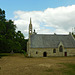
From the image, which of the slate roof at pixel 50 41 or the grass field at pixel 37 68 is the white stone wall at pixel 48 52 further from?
the grass field at pixel 37 68

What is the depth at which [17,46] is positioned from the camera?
3506 cm

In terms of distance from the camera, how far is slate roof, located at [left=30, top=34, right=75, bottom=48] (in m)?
36.2

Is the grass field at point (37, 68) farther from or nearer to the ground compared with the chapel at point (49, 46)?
nearer to the ground

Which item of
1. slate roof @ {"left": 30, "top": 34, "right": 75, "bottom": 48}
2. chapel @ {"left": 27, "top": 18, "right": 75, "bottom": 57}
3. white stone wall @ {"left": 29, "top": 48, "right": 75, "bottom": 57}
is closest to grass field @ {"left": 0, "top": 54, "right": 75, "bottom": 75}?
white stone wall @ {"left": 29, "top": 48, "right": 75, "bottom": 57}

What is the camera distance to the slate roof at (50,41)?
3619cm

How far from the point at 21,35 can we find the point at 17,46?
4767mm

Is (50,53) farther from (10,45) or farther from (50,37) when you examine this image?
(10,45)

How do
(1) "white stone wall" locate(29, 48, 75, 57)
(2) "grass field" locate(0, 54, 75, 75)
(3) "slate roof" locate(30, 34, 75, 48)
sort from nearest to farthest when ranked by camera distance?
(2) "grass field" locate(0, 54, 75, 75) < (1) "white stone wall" locate(29, 48, 75, 57) < (3) "slate roof" locate(30, 34, 75, 48)

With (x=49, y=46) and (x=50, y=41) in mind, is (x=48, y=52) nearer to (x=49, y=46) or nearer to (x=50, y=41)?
(x=49, y=46)

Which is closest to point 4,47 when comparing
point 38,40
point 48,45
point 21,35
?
point 21,35

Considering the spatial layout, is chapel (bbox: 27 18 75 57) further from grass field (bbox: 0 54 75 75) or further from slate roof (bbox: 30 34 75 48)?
grass field (bbox: 0 54 75 75)

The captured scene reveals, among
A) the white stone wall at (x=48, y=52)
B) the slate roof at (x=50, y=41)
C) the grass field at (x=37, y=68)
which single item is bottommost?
the grass field at (x=37, y=68)

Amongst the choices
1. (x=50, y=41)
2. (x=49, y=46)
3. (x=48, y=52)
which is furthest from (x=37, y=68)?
(x=50, y=41)

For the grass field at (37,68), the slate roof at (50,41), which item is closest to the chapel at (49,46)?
the slate roof at (50,41)
